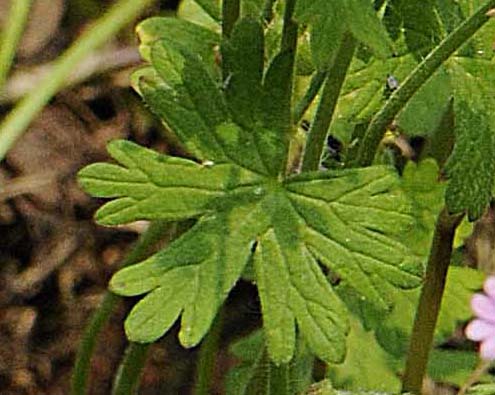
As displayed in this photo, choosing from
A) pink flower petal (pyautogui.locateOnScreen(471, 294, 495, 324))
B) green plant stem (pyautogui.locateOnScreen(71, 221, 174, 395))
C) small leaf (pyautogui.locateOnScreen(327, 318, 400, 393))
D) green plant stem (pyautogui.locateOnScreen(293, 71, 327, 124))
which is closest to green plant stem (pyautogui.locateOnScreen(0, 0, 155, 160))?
green plant stem (pyautogui.locateOnScreen(71, 221, 174, 395))

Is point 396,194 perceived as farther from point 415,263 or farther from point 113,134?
point 113,134

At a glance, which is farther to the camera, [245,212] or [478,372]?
[478,372]

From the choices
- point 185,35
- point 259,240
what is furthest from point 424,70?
point 185,35

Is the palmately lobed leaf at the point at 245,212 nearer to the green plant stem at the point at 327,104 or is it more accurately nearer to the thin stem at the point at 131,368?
the green plant stem at the point at 327,104

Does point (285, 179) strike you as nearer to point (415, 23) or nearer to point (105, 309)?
point (415, 23)

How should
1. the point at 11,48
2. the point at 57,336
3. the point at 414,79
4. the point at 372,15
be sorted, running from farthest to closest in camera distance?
the point at 57,336, the point at 11,48, the point at 414,79, the point at 372,15

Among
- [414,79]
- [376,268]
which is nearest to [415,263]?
[376,268]

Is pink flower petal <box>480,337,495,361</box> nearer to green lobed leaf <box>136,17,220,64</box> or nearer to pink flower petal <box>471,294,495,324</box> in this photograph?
pink flower petal <box>471,294,495,324</box>
